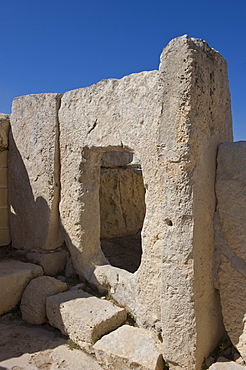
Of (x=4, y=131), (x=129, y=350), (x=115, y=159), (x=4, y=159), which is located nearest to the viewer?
(x=129, y=350)

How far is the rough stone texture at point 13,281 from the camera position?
433cm

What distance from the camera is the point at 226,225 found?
3029 millimetres

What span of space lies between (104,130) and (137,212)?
285 cm

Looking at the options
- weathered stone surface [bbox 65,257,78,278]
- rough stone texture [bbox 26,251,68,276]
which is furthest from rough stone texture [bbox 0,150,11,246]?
weathered stone surface [bbox 65,257,78,278]

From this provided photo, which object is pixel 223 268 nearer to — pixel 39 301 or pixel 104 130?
pixel 104 130

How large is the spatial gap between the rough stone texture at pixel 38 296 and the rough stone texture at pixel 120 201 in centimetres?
201

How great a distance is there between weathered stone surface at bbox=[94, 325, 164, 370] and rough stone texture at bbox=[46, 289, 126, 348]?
138 millimetres

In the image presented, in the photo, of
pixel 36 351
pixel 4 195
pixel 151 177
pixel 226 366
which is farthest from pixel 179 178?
pixel 4 195

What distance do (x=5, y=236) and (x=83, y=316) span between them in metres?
2.42

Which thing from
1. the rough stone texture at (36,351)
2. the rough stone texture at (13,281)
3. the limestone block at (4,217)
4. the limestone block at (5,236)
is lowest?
the rough stone texture at (36,351)

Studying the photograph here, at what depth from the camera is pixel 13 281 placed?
441 centimetres

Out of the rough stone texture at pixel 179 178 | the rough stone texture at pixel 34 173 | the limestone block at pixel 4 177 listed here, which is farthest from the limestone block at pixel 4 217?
the rough stone texture at pixel 179 178

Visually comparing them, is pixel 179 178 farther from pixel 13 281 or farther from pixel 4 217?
pixel 4 217

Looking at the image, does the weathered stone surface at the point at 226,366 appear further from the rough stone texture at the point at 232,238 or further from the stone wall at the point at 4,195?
the stone wall at the point at 4,195
